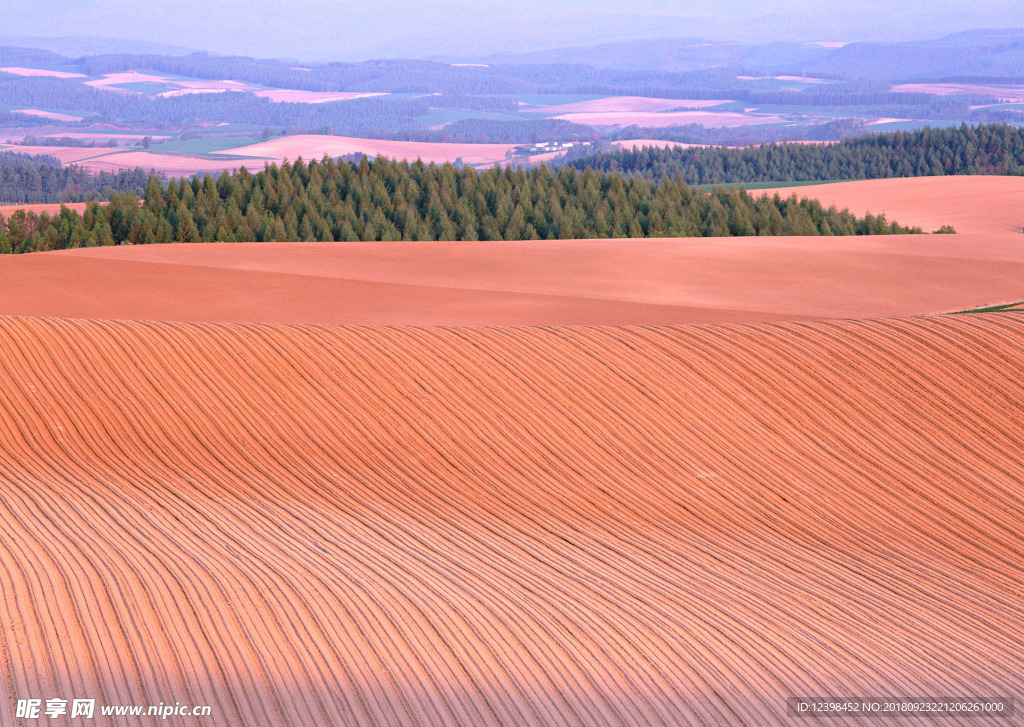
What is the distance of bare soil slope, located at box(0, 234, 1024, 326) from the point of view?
28.0m

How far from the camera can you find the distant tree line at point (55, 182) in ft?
408

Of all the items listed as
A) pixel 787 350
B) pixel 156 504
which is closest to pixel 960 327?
pixel 787 350

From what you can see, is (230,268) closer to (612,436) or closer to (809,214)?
(612,436)

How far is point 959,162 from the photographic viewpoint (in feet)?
484

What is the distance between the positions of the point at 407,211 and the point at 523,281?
38528 mm

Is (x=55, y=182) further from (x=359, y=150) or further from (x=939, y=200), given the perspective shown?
(x=939, y=200)

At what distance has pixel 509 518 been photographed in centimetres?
1306

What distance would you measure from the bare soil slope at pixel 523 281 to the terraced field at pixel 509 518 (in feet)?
27.2

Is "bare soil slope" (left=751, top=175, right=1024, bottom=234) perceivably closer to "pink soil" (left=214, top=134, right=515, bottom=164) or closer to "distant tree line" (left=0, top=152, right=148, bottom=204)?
"pink soil" (left=214, top=134, right=515, bottom=164)

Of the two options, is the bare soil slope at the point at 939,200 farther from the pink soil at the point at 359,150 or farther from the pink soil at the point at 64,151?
the pink soil at the point at 64,151

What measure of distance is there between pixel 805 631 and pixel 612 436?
6411mm

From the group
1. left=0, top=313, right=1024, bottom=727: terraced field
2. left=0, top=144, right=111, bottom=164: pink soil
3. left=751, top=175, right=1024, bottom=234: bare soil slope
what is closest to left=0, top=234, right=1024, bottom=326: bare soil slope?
left=0, top=313, right=1024, bottom=727: terraced field

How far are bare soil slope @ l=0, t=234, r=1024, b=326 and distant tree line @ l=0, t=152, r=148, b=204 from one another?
304 ft

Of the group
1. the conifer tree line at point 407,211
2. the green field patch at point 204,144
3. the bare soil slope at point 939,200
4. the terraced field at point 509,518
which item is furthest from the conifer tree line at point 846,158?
the terraced field at point 509,518
